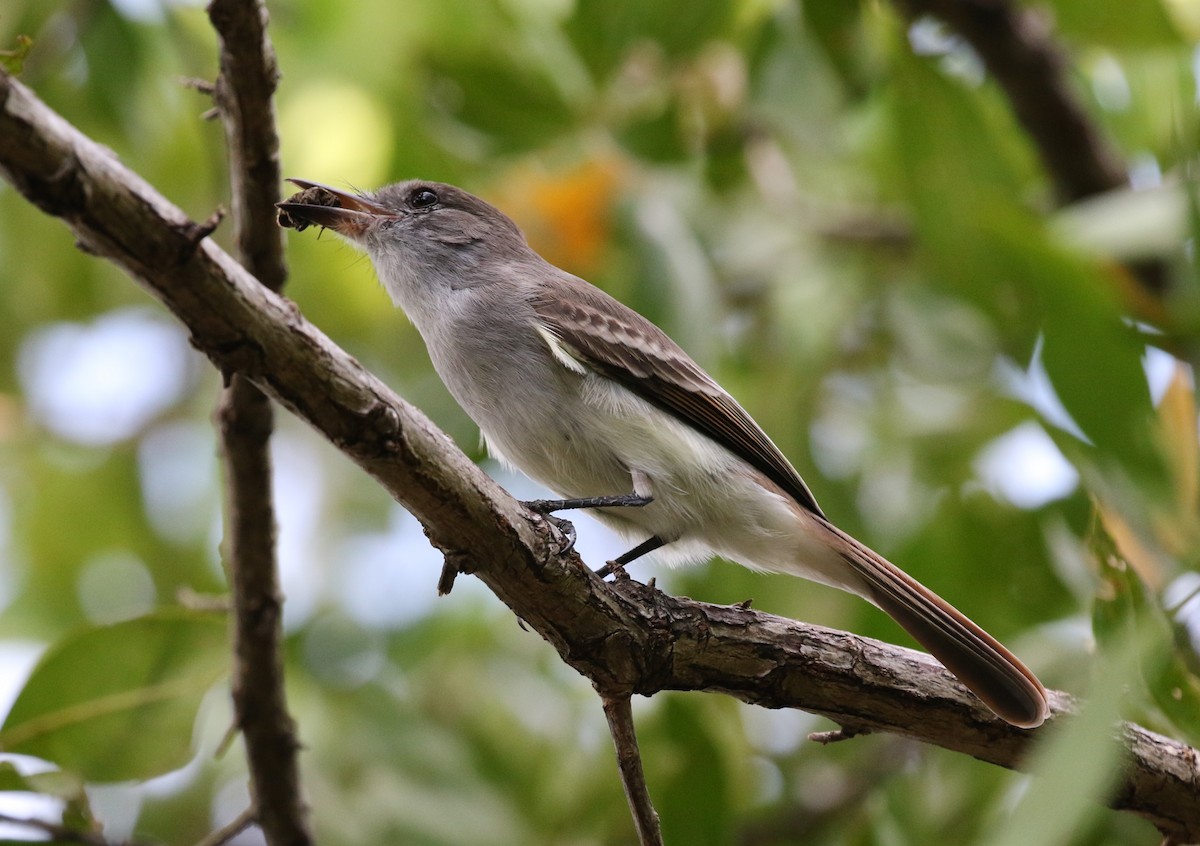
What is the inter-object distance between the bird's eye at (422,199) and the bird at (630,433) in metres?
0.57

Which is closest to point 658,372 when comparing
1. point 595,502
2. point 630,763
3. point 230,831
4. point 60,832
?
point 595,502

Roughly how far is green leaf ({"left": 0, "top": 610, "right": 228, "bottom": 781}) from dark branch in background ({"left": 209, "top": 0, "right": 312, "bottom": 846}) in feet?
0.42

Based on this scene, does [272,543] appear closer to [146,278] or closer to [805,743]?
[146,278]

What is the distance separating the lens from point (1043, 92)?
16.4ft

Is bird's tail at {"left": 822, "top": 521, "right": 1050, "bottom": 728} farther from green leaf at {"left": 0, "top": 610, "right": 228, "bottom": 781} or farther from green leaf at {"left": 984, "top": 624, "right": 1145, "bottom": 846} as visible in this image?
green leaf at {"left": 0, "top": 610, "right": 228, "bottom": 781}

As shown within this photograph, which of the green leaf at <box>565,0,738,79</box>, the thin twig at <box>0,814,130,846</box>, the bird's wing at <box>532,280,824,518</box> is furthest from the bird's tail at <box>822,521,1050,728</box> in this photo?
the thin twig at <box>0,814,130,846</box>

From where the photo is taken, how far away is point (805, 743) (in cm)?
461

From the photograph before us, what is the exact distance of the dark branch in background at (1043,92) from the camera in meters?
4.90

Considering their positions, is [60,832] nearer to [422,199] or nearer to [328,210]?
[328,210]

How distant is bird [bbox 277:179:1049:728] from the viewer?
131 inches

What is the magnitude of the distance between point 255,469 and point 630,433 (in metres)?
0.98

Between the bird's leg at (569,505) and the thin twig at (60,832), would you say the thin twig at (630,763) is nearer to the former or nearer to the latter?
the bird's leg at (569,505)

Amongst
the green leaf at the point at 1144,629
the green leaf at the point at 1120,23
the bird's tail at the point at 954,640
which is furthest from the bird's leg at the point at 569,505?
the green leaf at the point at 1120,23

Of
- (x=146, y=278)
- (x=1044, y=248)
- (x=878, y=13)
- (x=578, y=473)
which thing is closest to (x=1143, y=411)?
(x=1044, y=248)
